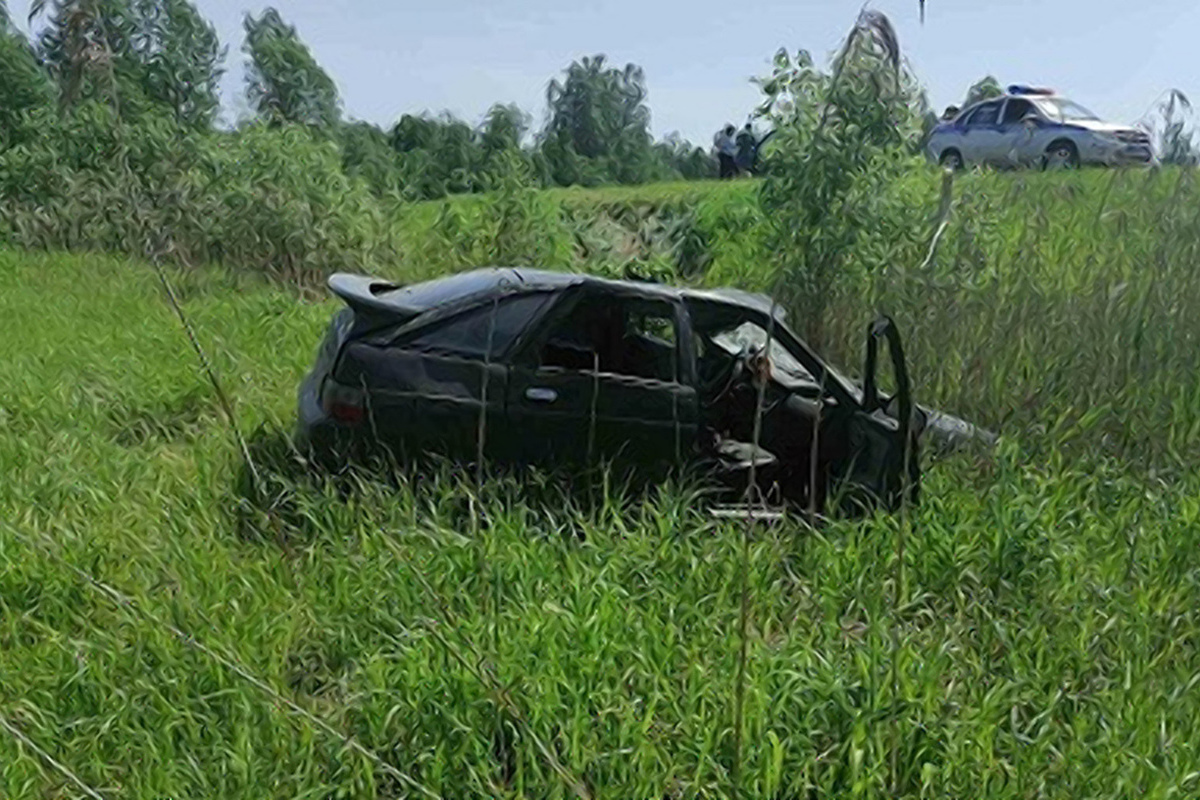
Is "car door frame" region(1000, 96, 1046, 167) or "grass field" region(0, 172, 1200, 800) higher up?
"car door frame" region(1000, 96, 1046, 167)

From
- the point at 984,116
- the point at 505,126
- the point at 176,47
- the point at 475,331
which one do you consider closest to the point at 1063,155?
the point at 984,116

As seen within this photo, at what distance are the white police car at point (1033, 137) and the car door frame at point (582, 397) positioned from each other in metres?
11.9

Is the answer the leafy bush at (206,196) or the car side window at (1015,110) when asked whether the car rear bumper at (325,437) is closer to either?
the leafy bush at (206,196)

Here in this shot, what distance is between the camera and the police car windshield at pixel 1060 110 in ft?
55.7

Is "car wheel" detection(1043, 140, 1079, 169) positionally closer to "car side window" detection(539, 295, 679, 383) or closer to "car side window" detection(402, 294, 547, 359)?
"car side window" detection(539, 295, 679, 383)

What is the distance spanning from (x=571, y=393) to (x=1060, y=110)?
15502 millimetres

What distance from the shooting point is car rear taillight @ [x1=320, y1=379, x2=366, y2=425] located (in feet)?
15.4

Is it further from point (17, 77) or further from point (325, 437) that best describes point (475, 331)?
point (17, 77)

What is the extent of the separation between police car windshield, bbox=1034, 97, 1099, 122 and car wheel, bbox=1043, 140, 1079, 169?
1.40 ft

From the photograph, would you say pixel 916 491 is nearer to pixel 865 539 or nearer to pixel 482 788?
pixel 865 539

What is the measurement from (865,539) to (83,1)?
12.0 feet

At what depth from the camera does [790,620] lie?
13.9 ft

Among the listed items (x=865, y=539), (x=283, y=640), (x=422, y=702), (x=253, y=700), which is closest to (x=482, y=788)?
(x=422, y=702)

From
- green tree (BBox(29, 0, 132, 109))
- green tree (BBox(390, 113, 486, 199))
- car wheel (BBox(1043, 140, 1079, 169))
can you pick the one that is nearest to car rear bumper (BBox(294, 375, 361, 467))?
green tree (BBox(29, 0, 132, 109))
